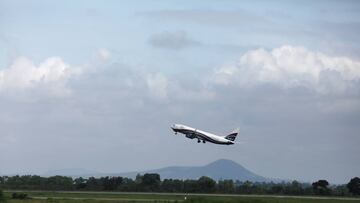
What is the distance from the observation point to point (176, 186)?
151 m

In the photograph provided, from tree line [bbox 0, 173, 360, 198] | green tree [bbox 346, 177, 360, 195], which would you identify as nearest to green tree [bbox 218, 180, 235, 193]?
tree line [bbox 0, 173, 360, 198]

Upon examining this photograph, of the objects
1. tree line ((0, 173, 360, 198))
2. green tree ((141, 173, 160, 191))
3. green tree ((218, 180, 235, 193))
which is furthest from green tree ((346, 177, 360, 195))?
green tree ((141, 173, 160, 191))

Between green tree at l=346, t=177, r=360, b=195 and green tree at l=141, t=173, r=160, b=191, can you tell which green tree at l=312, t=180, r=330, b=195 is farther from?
green tree at l=141, t=173, r=160, b=191

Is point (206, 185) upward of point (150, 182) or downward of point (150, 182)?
downward

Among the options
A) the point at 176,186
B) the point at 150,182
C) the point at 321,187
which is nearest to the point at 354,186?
the point at 321,187

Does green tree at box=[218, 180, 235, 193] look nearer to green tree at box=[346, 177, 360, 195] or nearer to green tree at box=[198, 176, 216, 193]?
green tree at box=[198, 176, 216, 193]

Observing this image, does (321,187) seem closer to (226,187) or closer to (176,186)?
(226,187)

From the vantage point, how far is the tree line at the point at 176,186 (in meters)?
143

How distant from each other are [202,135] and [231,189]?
14738 millimetres

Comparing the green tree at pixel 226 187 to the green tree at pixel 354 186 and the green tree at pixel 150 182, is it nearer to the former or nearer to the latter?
the green tree at pixel 150 182

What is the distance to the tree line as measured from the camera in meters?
143

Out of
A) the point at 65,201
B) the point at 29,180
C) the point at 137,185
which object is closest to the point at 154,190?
the point at 137,185

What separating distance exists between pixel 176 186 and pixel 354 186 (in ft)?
116

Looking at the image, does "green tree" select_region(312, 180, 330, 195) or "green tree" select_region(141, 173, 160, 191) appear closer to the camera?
"green tree" select_region(312, 180, 330, 195)
